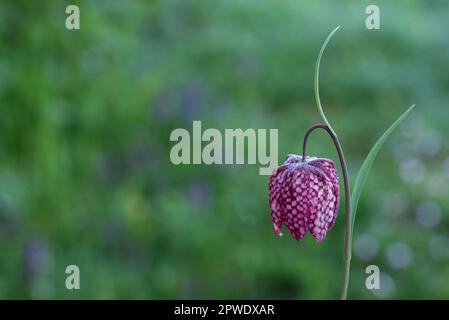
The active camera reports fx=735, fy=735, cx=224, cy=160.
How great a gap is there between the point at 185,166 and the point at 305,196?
1871 millimetres

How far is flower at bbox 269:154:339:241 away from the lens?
0.88m

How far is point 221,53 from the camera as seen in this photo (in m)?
3.23

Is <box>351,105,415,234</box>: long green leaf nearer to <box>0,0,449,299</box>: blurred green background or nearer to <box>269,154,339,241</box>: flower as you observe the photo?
<box>269,154,339,241</box>: flower

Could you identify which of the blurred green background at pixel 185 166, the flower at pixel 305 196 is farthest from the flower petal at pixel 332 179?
the blurred green background at pixel 185 166

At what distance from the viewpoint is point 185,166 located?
9.02 feet

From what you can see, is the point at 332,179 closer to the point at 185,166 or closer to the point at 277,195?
the point at 277,195

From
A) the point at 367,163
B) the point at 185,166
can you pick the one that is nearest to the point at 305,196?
the point at 367,163

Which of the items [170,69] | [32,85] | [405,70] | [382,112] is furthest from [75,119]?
[405,70]

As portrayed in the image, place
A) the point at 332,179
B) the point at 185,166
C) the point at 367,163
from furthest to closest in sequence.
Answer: the point at 185,166 → the point at 332,179 → the point at 367,163

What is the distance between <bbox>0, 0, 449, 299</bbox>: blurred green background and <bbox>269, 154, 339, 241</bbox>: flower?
1.49m

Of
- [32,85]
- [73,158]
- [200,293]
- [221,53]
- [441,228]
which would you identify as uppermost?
[221,53]

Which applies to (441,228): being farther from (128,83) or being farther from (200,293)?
(128,83)

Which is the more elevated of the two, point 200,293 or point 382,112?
point 382,112

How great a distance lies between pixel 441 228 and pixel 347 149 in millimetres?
478
